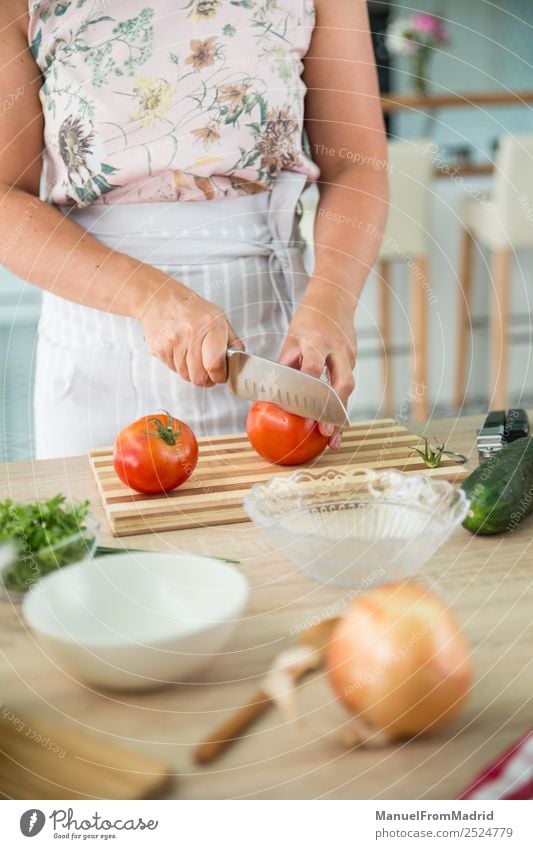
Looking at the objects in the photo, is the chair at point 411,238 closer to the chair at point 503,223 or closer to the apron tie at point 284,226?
the chair at point 503,223

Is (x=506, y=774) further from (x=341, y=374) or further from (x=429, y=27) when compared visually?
(x=429, y=27)

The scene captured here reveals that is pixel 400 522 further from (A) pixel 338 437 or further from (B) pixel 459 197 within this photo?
(B) pixel 459 197

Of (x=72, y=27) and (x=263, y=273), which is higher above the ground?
(x=72, y=27)

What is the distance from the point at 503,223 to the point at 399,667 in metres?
1.36

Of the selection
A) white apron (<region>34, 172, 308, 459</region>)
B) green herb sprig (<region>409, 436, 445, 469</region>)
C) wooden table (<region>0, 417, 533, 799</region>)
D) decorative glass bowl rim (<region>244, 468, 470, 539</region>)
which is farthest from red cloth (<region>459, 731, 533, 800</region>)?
white apron (<region>34, 172, 308, 459</region>)

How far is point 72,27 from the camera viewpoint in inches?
21.6

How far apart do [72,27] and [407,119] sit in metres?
2.60

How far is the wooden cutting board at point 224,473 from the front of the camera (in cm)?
46

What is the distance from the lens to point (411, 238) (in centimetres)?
151

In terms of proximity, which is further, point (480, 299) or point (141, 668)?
point (480, 299)

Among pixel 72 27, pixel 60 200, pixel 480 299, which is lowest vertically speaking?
pixel 480 299

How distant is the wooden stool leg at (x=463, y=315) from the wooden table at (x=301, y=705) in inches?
53.8

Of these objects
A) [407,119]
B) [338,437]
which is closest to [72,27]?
[338,437]

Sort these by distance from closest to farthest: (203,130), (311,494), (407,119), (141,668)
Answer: (141,668) → (311,494) → (203,130) → (407,119)
